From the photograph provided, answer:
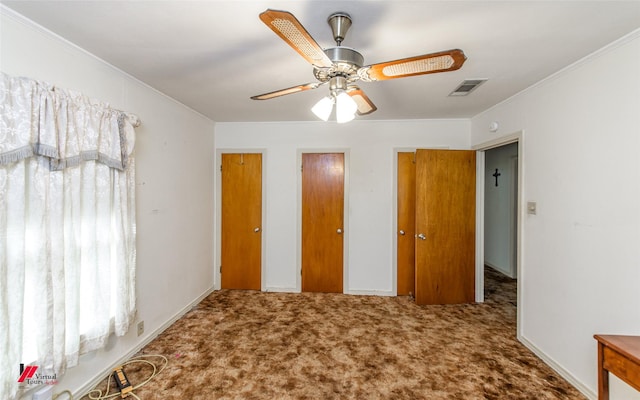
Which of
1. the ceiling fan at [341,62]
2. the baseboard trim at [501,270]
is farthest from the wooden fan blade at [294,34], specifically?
the baseboard trim at [501,270]

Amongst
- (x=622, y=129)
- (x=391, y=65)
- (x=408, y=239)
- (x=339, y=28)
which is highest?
(x=339, y=28)

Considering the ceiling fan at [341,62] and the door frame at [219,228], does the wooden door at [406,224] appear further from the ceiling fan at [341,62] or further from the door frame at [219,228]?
the ceiling fan at [341,62]

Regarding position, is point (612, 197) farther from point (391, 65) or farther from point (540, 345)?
point (391, 65)

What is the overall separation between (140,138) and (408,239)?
3337 millimetres

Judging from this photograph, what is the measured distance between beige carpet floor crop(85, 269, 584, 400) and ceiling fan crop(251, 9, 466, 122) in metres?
1.98

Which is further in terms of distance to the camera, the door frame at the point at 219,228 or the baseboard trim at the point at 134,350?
the door frame at the point at 219,228

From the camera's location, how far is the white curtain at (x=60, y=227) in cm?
134

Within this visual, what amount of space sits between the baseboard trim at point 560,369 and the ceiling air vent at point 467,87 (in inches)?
96.6

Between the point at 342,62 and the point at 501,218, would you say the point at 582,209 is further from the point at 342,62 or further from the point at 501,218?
the point at 501,218

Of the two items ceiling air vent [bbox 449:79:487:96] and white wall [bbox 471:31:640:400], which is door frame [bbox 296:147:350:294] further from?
white wall [bbox 471:31:640:400]

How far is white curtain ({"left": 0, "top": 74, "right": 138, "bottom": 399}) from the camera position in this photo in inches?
52.8

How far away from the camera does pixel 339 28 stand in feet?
4.61

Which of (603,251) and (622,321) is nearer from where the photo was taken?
(622,321)

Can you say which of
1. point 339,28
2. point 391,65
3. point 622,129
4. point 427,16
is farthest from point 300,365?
point 622,129
